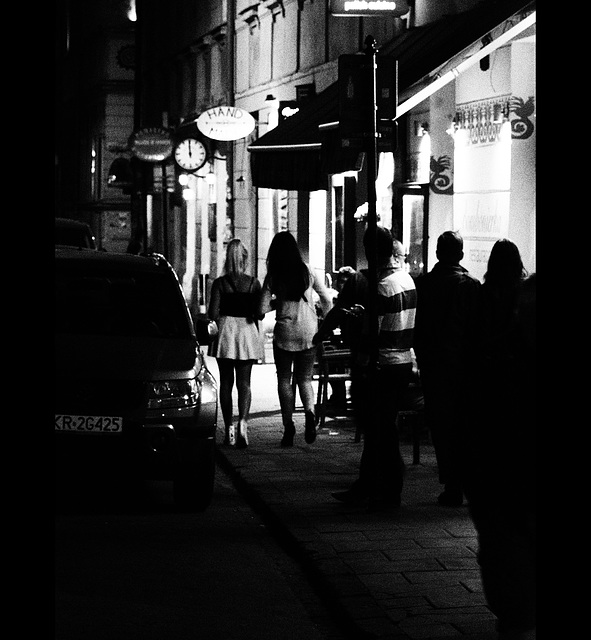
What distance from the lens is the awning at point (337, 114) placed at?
627 inches

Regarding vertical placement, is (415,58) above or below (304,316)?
above

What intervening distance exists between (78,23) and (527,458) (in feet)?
190

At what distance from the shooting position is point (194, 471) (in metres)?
9.40

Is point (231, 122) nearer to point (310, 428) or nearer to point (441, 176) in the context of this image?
point (441, 176)

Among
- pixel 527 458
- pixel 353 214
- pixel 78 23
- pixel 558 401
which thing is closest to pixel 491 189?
pixel 353 214

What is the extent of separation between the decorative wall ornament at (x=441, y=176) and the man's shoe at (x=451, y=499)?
8.79m

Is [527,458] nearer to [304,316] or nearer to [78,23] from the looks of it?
[304,316]

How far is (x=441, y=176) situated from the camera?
17.9 metres

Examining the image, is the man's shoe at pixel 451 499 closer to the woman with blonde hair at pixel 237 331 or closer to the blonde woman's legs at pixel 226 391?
the woman with blonde hair at pixel 237 331

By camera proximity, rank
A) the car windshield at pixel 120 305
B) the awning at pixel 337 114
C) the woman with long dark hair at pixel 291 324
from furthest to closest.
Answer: the awning at pixel 337 114 → the woman with long dark hair at pixel 291 324 → the car windshield at pixel 120 305

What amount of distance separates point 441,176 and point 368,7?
222 cm

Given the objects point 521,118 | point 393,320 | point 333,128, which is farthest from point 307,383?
point 333,128

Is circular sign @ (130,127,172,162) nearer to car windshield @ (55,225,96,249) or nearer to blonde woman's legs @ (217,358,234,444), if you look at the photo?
car windshield @ (55,225,96,249)

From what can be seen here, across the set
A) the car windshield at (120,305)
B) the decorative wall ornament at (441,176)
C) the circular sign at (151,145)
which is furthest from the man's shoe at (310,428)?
the circular sign at (151,145)
